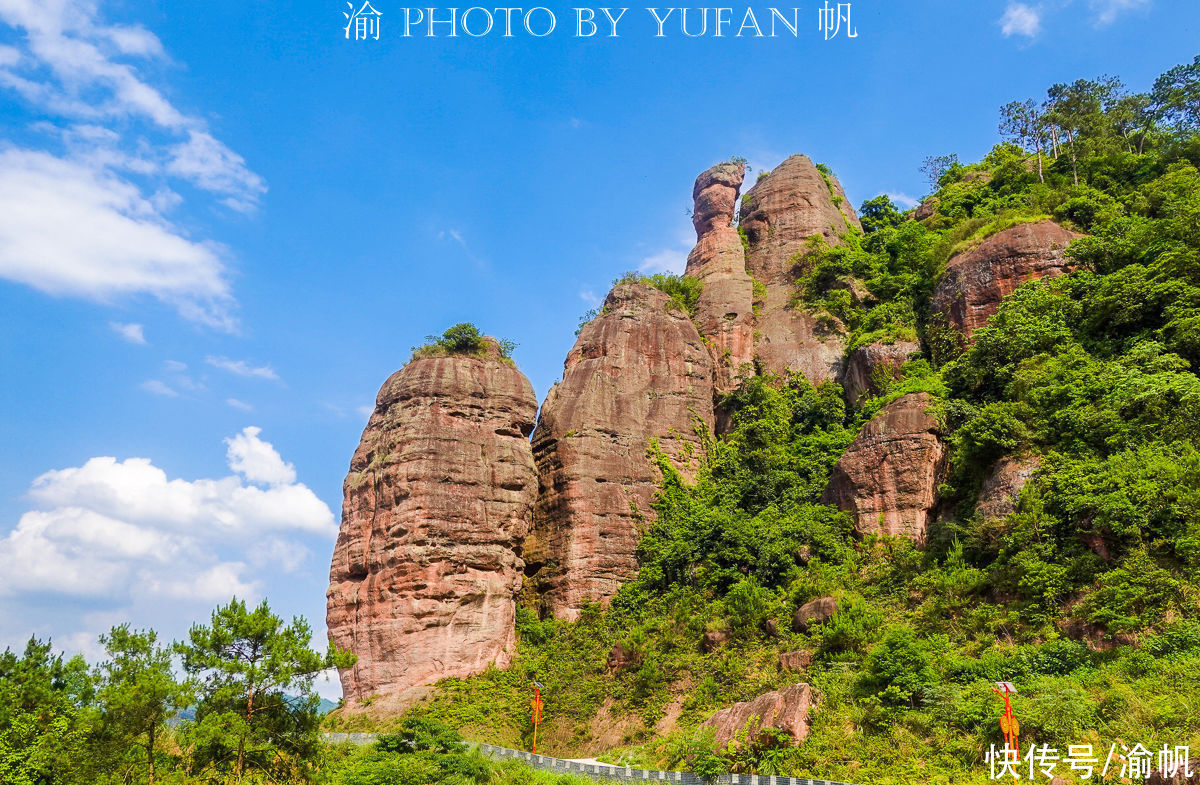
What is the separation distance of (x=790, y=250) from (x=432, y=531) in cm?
2619

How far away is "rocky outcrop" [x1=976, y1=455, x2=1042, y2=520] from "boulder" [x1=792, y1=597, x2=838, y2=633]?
4874 millimetres

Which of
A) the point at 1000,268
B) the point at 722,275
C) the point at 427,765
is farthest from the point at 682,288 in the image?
the point at 427,765

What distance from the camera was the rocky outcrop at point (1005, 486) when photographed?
947 inches

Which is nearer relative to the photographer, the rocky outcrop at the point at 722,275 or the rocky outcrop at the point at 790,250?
the rocky outcrop at the point at 790,250

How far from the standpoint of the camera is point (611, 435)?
122 ft

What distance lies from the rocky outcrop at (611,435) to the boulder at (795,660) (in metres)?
10.2

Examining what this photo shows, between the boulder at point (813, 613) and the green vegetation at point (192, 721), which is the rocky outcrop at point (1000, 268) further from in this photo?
the green vegetation at point (192, 721)

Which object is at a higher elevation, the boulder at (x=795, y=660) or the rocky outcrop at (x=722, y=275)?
the rocky outcrop at (x=722, y=275)

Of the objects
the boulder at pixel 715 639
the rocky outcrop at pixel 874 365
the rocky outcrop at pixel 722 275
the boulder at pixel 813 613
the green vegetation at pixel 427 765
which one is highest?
the rocky outcrop at pixel 722 275

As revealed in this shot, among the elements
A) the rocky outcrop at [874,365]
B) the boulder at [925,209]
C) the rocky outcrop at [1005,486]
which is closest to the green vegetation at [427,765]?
the rocky outcrop at [1005,486]

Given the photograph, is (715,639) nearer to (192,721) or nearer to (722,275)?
(192,721)

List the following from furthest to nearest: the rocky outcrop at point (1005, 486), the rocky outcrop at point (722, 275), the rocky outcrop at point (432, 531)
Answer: the rocky outcrop at point (722, 275), the rocky outcrop at point (432, 531), the rocky outcrop at point (1005, 486)

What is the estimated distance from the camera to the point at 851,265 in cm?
4331

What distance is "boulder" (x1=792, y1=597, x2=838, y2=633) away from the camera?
24812 millimetres
